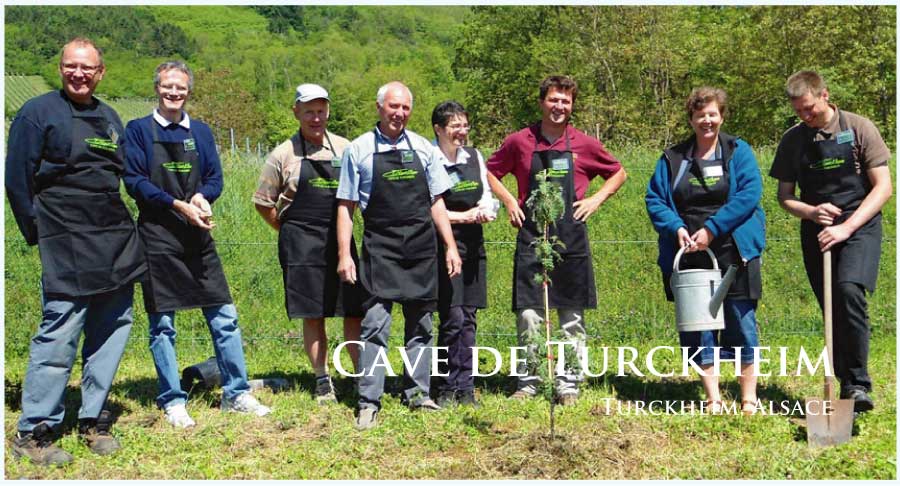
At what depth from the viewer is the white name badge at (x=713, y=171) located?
582cm

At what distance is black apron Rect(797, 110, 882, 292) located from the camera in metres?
5.76

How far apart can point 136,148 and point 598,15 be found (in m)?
39.9

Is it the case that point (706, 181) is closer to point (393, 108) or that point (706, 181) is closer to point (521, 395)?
point (521, 395)

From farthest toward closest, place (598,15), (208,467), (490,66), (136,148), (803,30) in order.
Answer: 1. (490,66)
2. (598,15)
3. (803,30)
4. (136,148)
5. (208,467)

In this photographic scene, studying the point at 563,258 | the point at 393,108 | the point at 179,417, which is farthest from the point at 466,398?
the point at 393,108

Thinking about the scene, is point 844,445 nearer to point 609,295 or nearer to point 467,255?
point 467,255

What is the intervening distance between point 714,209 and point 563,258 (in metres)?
0.95

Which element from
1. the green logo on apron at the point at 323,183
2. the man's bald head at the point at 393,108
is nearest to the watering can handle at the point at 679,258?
the man's bald head at the point at 393,108

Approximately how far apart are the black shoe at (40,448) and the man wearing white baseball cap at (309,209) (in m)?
1.54

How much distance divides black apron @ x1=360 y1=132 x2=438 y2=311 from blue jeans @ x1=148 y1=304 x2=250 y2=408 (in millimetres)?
865

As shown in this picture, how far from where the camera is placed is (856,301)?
579 cm

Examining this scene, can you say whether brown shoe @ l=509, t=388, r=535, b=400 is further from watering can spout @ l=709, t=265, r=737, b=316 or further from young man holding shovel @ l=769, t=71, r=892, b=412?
young man holding shovel @ l=769, t=71, r=892, b=412

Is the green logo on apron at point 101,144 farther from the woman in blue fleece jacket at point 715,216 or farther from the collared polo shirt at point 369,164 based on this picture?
the woman in blue fleece jacket at point 715,216

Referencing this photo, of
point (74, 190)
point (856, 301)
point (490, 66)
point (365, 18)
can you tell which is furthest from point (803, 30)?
point (365, 18)
